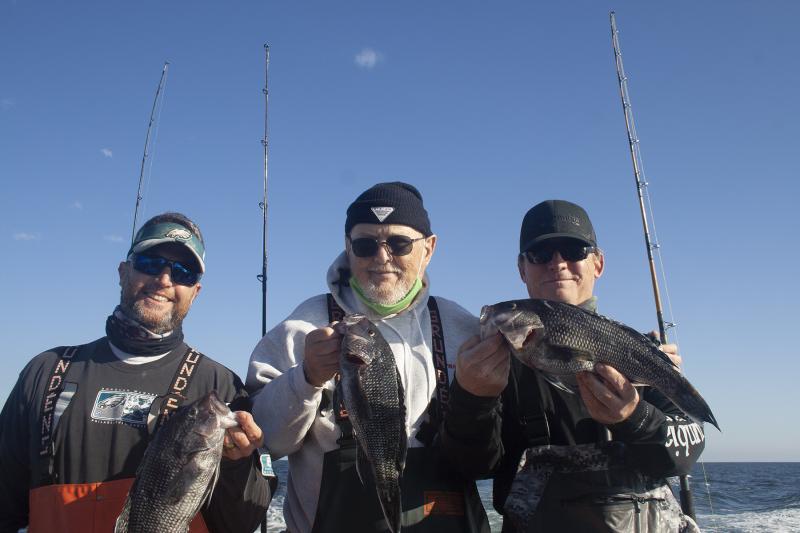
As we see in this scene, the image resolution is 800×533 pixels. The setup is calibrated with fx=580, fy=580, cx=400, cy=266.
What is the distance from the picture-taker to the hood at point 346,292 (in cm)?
461

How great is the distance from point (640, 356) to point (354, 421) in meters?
1.86

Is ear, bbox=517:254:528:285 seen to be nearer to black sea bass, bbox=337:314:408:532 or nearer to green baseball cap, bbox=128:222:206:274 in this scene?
black sea bass, bbox=337:314:408:532

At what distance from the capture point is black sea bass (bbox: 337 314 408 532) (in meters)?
3.47

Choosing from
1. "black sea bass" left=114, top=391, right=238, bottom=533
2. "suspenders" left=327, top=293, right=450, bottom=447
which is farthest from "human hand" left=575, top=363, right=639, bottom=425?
"black sea bass" left=114, top=391, right=238, bottom=533

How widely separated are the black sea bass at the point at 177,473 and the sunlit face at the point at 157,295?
41.9 inches

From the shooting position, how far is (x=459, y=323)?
15.7 ft

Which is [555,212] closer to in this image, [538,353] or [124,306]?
[538,353]

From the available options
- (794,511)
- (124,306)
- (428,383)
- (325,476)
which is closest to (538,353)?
(428,383)

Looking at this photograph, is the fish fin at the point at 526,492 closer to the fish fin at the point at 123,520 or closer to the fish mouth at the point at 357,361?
the fish mouth at the point at 357,361

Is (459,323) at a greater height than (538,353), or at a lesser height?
greater

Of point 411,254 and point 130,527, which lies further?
point 411,254

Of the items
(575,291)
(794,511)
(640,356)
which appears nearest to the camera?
(640,356)

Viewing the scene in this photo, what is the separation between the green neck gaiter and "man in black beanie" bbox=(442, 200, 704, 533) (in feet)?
3.06

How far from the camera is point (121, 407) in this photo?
407 cm
